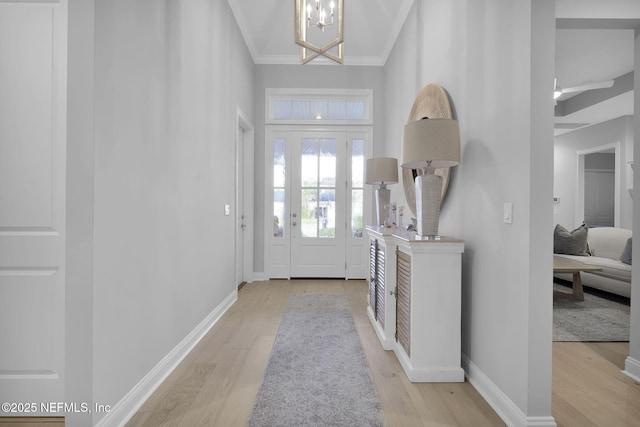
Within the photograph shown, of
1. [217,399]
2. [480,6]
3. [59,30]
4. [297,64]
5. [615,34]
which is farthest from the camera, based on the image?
[297,64]

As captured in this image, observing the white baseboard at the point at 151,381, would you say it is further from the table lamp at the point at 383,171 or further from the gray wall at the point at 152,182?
the table lamp at the point at 383,171

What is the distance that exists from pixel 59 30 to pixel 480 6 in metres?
2.39

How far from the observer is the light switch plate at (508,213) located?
1714 mm

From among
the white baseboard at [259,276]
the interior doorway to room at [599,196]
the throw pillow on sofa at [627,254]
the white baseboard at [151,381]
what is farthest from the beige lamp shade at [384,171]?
the interior doorway to room at [599,196]

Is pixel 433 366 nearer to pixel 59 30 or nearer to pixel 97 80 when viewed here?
pixel 97 80

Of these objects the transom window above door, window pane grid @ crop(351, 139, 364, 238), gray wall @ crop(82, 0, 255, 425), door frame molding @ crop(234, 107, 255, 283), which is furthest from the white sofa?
gray wall @ crop(82, 0, 255, 425)

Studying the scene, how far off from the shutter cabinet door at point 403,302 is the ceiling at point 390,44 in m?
2.90

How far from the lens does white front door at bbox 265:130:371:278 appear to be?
5109 millimetres

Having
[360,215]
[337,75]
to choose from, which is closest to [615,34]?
[337,75]

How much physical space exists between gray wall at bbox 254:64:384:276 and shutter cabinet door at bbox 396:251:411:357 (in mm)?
2977

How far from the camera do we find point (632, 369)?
217 cm

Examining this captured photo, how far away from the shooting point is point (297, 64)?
200 inches

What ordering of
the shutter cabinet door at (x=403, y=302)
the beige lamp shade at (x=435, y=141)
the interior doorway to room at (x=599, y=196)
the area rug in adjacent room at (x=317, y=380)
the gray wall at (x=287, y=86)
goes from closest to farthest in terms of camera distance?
the area rug in adjacent room at (x=317, y=380) → the beige lamp shade at (x=435, y=141) → the shutter cabinet door at (x=403, y=302) → the gray wall at (x=287, y=86) → the interior doorway to room at (x=599, y=196)

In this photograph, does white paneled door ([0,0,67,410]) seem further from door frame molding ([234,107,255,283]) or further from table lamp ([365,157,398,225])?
door frame molding ([234,107,255,283])
